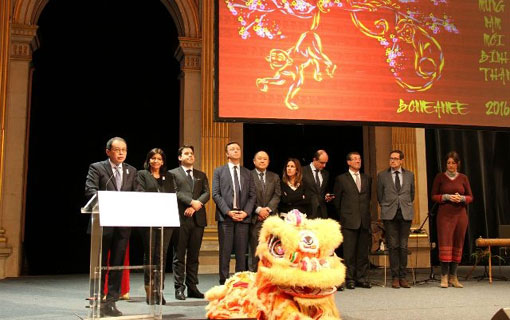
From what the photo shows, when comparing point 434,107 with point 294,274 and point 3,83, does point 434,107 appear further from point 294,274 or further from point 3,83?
point 3,83

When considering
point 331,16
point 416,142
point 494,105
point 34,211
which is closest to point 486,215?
point 416,142

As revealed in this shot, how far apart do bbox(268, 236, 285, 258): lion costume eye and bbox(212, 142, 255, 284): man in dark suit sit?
2.22 m

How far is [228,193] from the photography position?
536cm

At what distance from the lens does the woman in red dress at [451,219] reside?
5.81m

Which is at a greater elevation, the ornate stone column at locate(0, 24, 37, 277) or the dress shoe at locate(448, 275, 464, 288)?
the ornate stone column at locate(0, 24, 37, 277)

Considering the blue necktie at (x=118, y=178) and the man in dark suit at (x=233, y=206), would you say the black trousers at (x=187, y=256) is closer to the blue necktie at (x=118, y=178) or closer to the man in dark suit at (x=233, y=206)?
the man in dark suit at (x=233, y=206)

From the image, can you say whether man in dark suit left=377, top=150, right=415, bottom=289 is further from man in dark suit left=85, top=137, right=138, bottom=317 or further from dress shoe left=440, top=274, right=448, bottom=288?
man in dark suit left=85, top=137, right=138, bottom=317

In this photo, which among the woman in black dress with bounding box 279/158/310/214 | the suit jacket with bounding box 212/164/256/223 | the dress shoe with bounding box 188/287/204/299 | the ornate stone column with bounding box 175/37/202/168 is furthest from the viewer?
the ornate stone column with bounding box 175/37/202/168

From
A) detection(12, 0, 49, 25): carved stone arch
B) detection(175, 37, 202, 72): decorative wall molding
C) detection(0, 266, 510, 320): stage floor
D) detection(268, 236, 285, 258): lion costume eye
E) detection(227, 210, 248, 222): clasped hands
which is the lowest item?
detection(0, 266, 510, 320): stage floor

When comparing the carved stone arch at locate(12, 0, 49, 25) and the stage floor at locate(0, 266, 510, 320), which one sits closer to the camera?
the stage floor at locate(0, 266, 510, 320)

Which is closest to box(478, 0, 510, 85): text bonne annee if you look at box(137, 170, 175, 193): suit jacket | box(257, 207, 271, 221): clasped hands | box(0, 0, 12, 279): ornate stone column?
box(257, 207, 271, 221): clasped hands

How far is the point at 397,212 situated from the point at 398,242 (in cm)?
32

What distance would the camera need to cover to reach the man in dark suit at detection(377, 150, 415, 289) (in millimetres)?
5809

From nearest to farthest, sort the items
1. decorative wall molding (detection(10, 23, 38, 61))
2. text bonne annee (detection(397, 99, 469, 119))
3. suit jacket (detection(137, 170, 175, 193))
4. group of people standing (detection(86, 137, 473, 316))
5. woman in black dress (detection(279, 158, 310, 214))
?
suit jacket (detection(137, 170, 175, 193)) → group of people standing (detection(86, 137, 473, 316)) → woman in black dress (detection(279, 158, 310, 214)) → text bonne annee (detection(397, 99, 469, 119)) → decorative wall molding (detection(10, 23, 38, 61))
